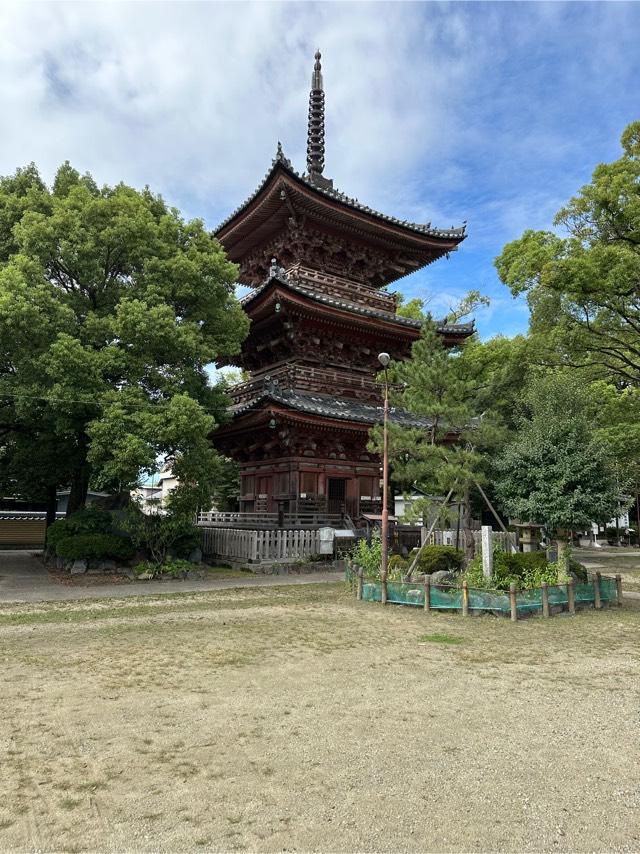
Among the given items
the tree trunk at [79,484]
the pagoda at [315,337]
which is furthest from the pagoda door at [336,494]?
the tree trunk at [79,484]

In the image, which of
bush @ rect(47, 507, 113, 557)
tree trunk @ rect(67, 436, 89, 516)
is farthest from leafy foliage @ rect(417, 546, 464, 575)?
tree trunk @ rect(67, 436, 89, 516)

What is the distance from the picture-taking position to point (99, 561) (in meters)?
17.2

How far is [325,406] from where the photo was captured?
21797mm

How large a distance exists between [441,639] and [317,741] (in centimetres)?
474

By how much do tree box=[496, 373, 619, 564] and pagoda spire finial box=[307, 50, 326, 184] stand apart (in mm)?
18680

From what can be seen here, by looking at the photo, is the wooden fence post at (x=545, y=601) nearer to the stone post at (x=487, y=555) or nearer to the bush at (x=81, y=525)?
the stone post at (x=487, y=555)

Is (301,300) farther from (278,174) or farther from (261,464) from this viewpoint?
(261,464)

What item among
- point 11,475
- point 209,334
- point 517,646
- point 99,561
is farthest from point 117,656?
point 11,475

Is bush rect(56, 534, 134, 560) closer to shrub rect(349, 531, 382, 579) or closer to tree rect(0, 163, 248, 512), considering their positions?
tree rect(0, 163, 248, 512)

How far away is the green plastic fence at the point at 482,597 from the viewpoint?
36.3 feet

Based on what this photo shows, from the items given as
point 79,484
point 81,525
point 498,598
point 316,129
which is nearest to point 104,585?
point 81,525

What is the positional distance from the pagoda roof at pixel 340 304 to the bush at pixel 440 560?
11.1m

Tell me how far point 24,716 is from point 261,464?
1826cm

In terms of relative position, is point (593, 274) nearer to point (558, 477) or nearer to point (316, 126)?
point (558, 477)
